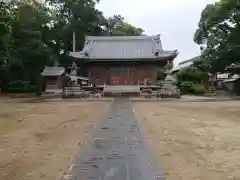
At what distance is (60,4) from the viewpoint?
59812 mm

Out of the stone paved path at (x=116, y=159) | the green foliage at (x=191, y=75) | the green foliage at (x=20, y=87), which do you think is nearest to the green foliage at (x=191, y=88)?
the green foliage at (x=191, y=75)

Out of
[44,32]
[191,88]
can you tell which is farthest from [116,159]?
[44,32]

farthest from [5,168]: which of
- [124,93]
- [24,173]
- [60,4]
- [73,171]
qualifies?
[60,4]

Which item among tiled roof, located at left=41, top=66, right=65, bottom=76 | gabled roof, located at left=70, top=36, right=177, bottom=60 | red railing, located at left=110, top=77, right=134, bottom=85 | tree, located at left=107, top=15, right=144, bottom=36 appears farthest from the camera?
tree, located at left=107, top=15, right=144, bottom=36

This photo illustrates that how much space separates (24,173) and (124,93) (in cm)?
2749

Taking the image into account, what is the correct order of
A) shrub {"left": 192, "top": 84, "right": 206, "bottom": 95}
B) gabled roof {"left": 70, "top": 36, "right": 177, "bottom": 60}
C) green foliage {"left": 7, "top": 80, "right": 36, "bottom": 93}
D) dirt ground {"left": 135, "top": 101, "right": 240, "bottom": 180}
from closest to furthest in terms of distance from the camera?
dirt ground {"left": 135, "top": 101, "right": 240, "bottom": 180}
gabled roof {"left": 70, "top": 36, "right": 177, "bottom": 60}
shrub {"left": 192, "top": 84, "right": 206, "bottom": 95}
green foliage {"left": 7, "top": 80, "right": 36, "bottom": 93}

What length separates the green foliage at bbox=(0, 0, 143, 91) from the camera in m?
34.2

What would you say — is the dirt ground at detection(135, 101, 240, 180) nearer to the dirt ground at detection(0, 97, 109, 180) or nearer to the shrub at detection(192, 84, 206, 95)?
the dirt ground at detection(0, 97, 109, 180)

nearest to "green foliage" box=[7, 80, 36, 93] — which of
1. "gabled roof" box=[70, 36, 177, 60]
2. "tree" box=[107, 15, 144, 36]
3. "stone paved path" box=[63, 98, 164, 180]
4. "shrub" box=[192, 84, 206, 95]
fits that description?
"gabled roof" box=[70, 36, 177, 60]

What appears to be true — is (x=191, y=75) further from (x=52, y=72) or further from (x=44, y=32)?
(x=44, y=32)

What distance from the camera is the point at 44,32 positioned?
48094 millimetres

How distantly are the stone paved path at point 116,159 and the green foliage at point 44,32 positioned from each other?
488 inches

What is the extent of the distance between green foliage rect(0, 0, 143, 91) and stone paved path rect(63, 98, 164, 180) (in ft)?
40.6

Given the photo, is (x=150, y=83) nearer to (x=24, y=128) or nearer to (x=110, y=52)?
(x=110, y=52)
